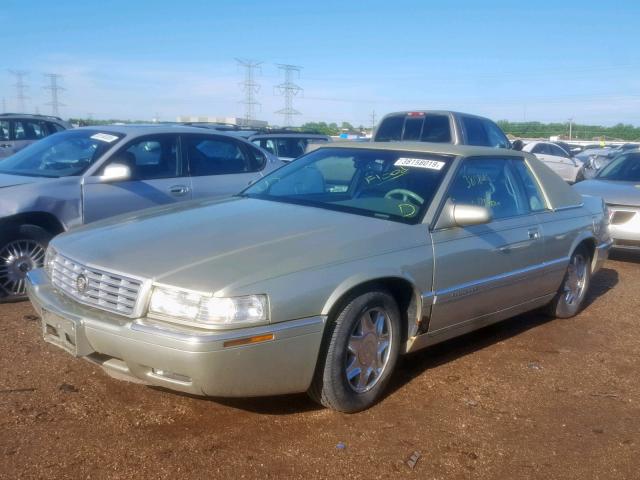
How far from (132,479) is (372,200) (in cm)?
231

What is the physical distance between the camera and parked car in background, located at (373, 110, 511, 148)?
10711mm

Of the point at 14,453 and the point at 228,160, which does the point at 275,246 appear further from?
the point at 228,160

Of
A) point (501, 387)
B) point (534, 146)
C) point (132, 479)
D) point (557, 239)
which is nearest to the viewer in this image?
point (132, 479)

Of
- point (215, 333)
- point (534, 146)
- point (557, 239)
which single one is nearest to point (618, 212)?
point (557, 239)

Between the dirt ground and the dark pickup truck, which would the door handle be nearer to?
the dirt ground

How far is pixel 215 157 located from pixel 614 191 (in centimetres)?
506

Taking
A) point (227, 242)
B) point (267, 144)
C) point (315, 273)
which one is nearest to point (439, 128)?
point (267, 144)

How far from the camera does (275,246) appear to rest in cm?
357

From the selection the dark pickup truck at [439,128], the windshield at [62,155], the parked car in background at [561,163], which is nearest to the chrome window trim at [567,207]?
the windshield at [62,155]

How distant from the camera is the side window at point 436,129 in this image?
10.7 metres

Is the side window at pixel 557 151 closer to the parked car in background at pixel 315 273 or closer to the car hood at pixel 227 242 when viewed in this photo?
the parked car in background at pixel 315 273

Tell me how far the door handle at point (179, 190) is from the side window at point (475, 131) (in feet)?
18.6

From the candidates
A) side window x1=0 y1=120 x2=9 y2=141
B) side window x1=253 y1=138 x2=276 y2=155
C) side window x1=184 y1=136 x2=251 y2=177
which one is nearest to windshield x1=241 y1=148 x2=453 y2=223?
side window x1=184 y1=136 x2=251 y2=177

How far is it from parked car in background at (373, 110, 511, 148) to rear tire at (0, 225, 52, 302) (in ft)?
20.3
